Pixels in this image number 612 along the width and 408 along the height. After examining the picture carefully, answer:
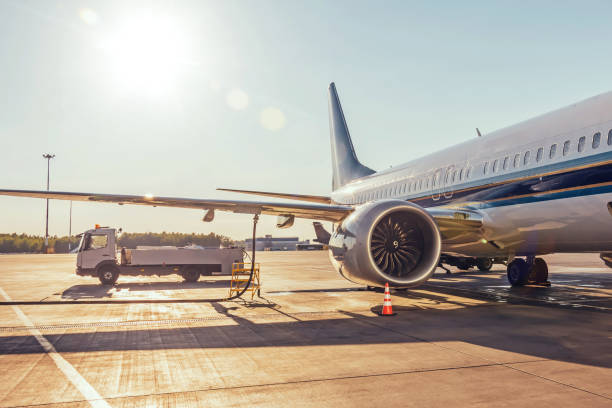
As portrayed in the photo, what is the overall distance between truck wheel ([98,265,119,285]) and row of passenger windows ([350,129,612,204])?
956cm

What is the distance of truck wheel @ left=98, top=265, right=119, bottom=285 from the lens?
59.1 ft

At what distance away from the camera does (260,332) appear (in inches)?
314

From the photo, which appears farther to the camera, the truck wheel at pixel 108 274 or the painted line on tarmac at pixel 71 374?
the truck wheel at pixel 108 274

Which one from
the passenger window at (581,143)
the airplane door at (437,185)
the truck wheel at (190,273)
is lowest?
the truck wheel at (190,273)

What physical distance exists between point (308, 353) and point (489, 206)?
20.5ft

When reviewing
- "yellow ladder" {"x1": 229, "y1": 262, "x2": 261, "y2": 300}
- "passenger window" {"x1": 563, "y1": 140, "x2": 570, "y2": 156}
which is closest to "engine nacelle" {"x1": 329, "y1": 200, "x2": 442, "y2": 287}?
"passenger window" {"x1": 563, "y1": 140, "x2": 570, "y2": 156}

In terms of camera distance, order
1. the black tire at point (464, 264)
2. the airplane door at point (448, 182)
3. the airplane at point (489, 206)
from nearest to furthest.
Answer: the airplane at point (489, 206), the airplane door at point (448, 182), the black tire at point (464, 264)

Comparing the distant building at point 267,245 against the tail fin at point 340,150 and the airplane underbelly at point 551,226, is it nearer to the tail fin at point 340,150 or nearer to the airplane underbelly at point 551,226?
the tail fin at point 340,150

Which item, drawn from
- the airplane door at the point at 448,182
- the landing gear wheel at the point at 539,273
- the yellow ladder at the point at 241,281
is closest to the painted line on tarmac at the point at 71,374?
the yellow ladder at the point at 241,281

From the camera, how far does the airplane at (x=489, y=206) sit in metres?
8.85

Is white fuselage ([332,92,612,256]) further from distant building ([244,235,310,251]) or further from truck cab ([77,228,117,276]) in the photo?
distant building ([244,235,310,251])

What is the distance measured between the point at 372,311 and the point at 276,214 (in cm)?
444

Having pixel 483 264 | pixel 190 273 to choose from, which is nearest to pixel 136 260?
pixel 190 273

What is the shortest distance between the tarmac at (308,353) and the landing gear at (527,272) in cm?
308
